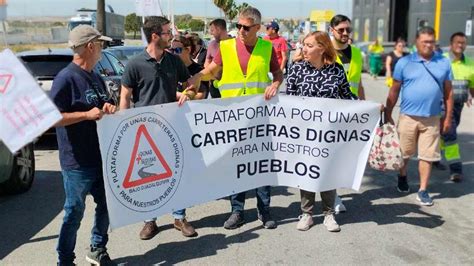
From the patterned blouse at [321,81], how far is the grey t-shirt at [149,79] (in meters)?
1.13

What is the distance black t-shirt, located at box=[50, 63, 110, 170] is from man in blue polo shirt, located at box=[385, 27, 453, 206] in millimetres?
3106

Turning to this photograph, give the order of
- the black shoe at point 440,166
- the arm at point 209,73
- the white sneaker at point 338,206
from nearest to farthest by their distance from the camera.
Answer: the arm at point 209,73
the white sneaker at point 338,206
the black shoe at point 440,166

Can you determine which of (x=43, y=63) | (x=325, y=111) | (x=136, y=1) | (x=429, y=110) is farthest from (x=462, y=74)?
(x=136, y=1)

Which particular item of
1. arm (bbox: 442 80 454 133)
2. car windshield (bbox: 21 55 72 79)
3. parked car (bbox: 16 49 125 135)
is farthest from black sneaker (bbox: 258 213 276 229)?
car windshield (bbox: 21 55 72 79)

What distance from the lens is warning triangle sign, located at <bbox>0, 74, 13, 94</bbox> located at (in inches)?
128

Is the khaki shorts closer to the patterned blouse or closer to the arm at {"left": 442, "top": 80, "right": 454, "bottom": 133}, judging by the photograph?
the arm at {"left": 442, "top": 80, "right": 454, "bottom": 133}

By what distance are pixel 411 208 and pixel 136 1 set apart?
8856 mm

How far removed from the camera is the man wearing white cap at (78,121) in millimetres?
3559

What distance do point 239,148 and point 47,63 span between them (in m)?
5.27

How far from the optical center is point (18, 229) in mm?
5082

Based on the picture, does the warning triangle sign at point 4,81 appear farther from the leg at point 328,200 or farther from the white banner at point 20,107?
the leg at point 328,200

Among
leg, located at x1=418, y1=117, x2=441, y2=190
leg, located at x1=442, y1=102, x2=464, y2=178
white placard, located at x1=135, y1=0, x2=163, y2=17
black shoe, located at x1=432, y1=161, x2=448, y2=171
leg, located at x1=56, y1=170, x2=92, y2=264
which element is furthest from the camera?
white placard, located at x1=135, y1=0, x2=163, y2=17

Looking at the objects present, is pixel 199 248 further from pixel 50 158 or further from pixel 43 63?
pixel 43 63

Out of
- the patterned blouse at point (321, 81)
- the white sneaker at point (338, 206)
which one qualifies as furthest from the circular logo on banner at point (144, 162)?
the white sneaker at point (338, 206)
